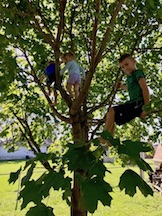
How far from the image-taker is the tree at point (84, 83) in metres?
1.04

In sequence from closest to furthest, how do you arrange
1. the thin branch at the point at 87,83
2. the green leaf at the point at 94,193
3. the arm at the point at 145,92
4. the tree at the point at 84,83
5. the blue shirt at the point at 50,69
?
the green leaf at the point at 94,193 → the tree at the point at 84,83 → the thin branch at the point at 87,83 → the arm at the point at 145,92 → the blue shirt at the point at 50,69

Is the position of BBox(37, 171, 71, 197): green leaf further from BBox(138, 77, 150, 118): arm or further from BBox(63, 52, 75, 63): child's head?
BBox(63, 52, 75, 63): child's head

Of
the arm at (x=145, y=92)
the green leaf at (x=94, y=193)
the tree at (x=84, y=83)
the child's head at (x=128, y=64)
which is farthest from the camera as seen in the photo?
Result: the child's head at (x=128, y=64)

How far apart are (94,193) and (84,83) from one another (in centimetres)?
170

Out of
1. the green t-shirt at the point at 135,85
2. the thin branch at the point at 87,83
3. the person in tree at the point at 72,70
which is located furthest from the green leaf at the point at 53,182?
the person in tree at the point at 72,70

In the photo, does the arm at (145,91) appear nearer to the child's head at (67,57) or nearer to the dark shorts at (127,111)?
the dark shorts at (127,111)

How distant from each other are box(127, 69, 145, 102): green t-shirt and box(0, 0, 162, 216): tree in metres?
0.13

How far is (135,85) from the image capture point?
2625 millimetres

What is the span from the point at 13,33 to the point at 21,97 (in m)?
1.07

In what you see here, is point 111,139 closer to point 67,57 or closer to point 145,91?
point 145,91

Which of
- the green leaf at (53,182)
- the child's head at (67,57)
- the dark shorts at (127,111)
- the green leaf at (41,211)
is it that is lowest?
the green leaf at (41,211)

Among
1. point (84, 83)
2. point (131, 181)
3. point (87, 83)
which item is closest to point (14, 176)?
point (131, 181)

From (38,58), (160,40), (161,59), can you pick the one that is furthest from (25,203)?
(160,40)

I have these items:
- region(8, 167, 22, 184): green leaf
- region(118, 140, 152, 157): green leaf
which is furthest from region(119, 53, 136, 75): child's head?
region(118, 140, 152, 157): green leaf
